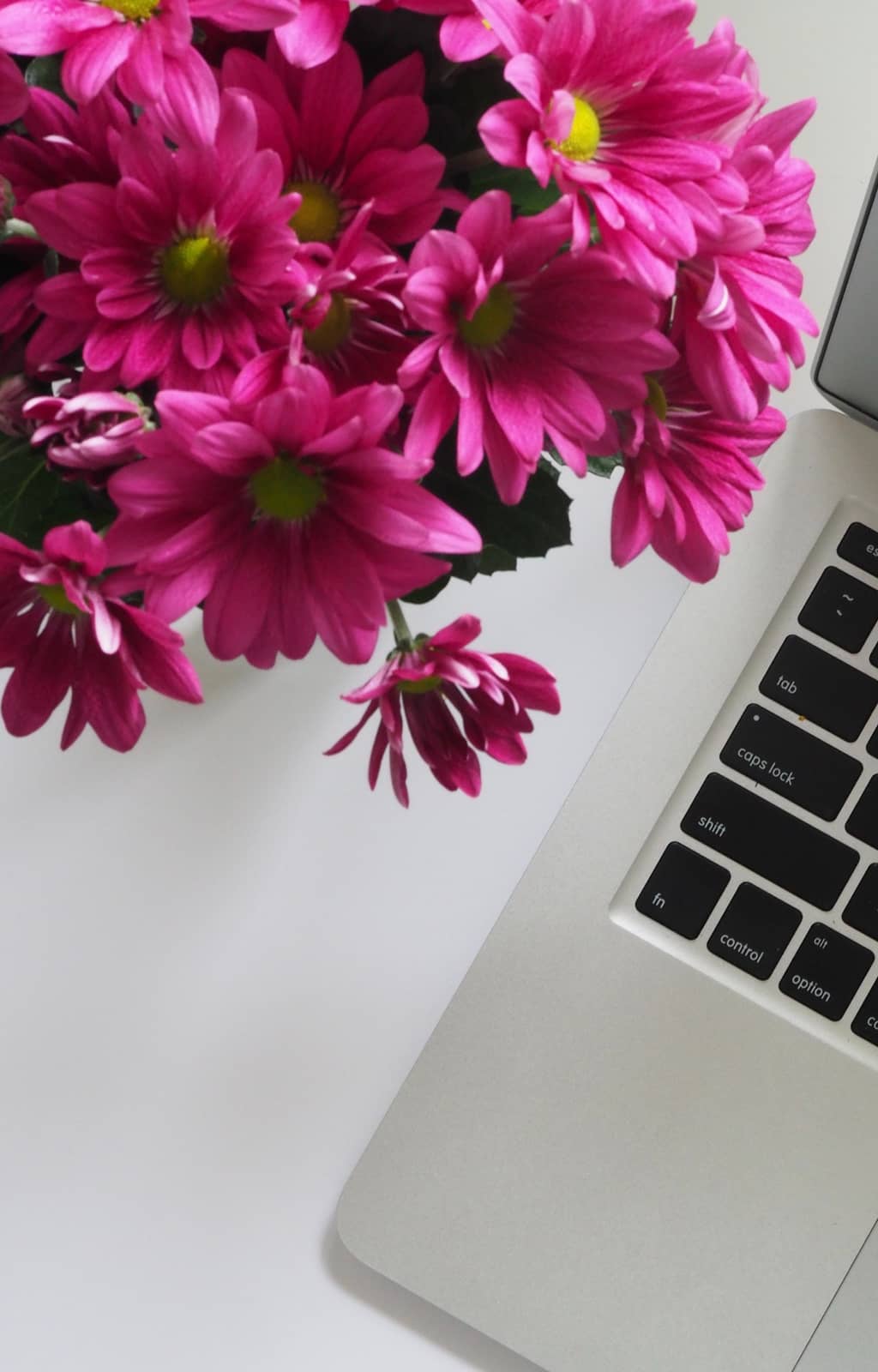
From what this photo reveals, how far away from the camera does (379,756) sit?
0.32 metres

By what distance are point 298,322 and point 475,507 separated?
0.09 meters

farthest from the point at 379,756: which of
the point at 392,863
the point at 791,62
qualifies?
the point at 791,62

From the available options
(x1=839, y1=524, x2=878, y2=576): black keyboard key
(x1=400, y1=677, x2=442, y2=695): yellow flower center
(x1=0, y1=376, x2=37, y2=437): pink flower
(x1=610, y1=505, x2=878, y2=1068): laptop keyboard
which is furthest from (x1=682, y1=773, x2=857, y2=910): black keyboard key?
(x1=0, y1=376, x2=37, y2=437): pink flower

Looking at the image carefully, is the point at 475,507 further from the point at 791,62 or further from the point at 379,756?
the point at 791,62

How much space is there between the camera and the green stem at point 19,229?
25 cm

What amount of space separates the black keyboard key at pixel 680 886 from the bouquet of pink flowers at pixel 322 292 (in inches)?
9.4

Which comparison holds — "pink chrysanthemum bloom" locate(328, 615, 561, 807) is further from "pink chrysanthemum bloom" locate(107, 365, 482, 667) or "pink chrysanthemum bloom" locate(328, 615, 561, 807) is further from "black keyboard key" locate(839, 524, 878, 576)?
"black keyboard key" locate(839, 524, 878, 576)

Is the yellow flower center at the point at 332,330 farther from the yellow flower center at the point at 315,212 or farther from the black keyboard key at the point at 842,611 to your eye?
the black keyboard key at the point at 842,611

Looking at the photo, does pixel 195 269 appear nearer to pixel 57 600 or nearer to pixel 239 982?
pixel 57 600

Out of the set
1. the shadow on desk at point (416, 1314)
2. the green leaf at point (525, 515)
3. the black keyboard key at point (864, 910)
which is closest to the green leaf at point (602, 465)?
the green leaf at point (525, 515)

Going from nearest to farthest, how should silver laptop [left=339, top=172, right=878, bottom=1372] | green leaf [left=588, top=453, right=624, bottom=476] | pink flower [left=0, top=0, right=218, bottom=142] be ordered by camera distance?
1. pink flower [left=0, top=0, right=218, bottom=142]
2. green leaf [left=588, top=453, right=624, bottom=476]
3. silver laptop [left=339, top=172, right=878, bottom=1372]

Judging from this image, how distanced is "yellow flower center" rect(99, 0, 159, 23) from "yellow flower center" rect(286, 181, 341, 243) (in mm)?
46

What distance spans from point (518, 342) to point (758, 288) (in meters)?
0.06

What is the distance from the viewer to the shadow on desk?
51 centimetres
